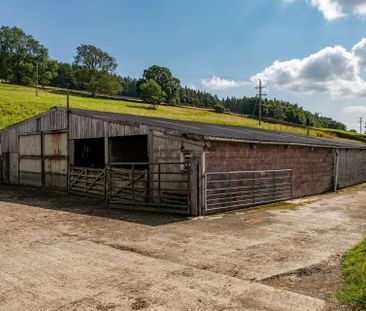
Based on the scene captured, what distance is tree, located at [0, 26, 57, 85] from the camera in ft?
258

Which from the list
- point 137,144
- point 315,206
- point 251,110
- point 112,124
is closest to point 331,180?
point 315,206

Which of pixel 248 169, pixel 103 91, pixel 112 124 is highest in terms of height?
pixel 103 91

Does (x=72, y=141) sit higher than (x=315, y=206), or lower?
higher

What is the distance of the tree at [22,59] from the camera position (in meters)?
78.6

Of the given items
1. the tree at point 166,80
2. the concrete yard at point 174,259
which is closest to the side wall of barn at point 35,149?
the concrete yard at point 174,259

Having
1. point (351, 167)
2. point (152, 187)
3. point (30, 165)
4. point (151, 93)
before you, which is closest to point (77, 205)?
point (152, 187)

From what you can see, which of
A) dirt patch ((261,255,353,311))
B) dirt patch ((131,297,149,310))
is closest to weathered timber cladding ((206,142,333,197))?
dirt patch ((261,255,353,311))

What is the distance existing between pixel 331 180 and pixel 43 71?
249 feet

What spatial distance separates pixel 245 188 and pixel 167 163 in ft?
12.3

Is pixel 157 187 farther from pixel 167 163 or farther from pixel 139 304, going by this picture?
pixel 139 304

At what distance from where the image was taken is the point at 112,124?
676 inches

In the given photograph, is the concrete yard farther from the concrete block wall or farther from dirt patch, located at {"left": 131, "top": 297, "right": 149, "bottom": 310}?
the concrete block wall

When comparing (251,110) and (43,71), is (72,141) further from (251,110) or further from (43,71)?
(251,110)

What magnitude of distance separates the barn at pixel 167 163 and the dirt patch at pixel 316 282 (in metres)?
6.19
